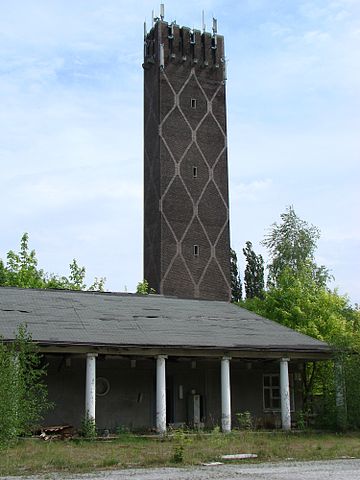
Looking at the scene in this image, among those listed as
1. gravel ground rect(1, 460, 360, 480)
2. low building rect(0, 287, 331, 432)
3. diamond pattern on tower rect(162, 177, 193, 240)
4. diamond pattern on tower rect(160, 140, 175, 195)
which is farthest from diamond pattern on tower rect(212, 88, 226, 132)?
gravel ground rect(1, 460, 360, 480)

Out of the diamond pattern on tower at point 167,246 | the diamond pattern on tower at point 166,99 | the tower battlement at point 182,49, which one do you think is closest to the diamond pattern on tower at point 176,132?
the diamond pattern on tower at point 166,99

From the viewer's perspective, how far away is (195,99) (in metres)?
45.8

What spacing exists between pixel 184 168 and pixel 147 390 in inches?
912

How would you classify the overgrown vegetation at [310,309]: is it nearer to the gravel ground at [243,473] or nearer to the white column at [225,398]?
the white column at [225,398]

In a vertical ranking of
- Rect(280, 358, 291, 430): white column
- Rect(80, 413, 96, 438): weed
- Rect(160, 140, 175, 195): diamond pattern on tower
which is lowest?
Rect(80, 413, 96, 438): weed

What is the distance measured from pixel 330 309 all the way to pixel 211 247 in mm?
11562

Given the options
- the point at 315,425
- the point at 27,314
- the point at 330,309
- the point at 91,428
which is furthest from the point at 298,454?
the point at 330,309

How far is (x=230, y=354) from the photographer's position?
2164 cm

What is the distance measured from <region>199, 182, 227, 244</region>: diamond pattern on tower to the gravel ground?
31.4m

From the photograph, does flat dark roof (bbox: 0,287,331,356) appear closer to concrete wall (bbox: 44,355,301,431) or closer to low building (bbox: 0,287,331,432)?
low building (bbox: 0,287,331,432)

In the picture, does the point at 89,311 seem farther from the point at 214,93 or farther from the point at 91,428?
the point at 214,93

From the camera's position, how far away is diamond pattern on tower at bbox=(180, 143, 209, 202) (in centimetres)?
4428

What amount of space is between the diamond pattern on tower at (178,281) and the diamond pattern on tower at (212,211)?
2.89 meters

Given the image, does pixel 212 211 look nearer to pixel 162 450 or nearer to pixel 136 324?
pixel 136 324
